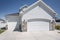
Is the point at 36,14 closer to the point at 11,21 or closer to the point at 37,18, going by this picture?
the point at 37,18

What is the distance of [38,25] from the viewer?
23.7 metres

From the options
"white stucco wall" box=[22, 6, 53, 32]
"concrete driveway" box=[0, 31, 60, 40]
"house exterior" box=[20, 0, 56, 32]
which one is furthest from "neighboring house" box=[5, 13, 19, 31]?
"concrete driveway" box=[0, 31, 60, 40]

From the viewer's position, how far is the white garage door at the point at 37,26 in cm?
2345

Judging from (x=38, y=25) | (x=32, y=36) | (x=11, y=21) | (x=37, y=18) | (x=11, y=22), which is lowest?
(x=32, y=36)

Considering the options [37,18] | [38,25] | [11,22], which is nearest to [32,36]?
[38,25]

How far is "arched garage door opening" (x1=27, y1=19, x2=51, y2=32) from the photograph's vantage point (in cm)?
2347

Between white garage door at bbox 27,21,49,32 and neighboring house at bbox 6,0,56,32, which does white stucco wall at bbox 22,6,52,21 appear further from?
white garage door at bbox 27,21,49,32

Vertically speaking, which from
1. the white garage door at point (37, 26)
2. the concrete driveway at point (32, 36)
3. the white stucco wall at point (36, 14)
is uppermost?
the white stucco wall at point (36, 14)

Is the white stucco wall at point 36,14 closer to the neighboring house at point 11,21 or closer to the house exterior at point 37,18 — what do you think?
the house exterior at point 37,18

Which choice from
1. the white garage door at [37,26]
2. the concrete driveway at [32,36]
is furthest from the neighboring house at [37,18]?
the concrete driveway at [32,36]

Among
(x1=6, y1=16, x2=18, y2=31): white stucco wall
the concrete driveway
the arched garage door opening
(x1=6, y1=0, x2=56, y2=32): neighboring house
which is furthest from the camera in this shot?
(x1=6, y1=16, x2=18, y2=31): white stucco wall

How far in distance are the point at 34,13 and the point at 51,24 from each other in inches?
155

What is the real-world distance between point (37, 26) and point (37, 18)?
4.99 ft

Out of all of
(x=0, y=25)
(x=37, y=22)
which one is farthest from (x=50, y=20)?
(x=0, y=25)
